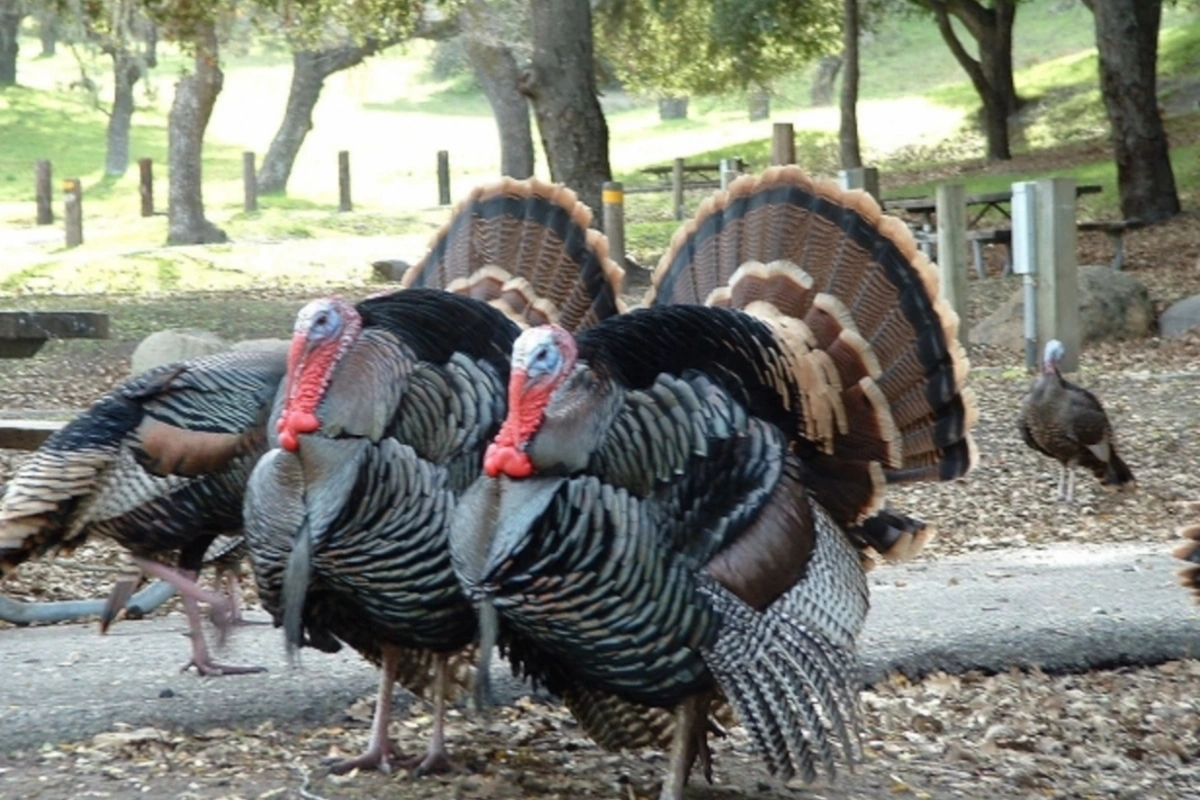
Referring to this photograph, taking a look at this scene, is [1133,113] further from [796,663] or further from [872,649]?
[796,663]

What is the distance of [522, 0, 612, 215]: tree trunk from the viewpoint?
14570mm

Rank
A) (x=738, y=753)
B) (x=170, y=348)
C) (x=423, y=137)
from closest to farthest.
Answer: (x=738, y=753)
(x=170, y=348)
(x=423, y=137)

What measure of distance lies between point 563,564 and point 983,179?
78.8 ft

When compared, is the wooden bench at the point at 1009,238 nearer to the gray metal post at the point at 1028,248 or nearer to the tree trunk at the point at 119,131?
the gray metal post at the point at 1028,248

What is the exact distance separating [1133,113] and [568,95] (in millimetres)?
7819

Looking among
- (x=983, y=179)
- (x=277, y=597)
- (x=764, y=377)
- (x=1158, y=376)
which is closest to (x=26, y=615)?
(x=277, y=597)

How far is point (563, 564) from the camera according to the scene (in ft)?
11.2

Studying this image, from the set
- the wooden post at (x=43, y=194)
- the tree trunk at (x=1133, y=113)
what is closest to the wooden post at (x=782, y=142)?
the tree trunk at (x=1133, y=113)

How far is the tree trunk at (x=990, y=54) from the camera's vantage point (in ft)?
96.7

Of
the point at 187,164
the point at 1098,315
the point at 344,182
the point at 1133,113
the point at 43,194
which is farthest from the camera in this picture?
the point at 344,182

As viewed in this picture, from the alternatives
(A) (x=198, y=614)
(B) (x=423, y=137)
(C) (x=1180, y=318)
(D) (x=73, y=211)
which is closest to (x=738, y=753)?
(A) (x=198, y=614)

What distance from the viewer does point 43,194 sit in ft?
96.8

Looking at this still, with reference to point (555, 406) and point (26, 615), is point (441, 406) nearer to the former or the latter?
point (555, 406)

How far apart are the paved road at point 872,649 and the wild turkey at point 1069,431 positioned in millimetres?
1300
